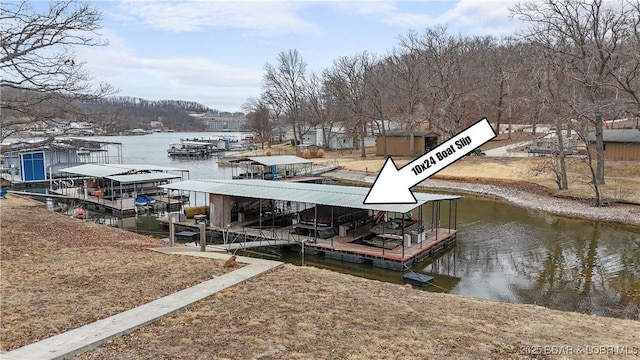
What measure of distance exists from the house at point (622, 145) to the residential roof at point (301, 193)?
24.5m

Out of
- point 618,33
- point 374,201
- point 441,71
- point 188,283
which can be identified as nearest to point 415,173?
point 374,201

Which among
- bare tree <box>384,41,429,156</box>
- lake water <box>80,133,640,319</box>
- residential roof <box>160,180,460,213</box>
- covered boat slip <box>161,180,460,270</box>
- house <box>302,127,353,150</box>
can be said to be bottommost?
lake water <box>80,133,640,319</box>

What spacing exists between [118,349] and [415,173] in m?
5.42

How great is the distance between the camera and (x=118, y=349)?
632 centimetres

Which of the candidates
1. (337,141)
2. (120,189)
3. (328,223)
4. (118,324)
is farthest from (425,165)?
(337,141)

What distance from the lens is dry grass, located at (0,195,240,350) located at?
7330 millimetres

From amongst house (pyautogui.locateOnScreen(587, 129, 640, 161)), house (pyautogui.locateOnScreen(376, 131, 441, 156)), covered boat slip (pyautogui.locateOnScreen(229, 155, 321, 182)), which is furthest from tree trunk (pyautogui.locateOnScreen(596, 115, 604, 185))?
covered boat slip (pyautogui.locateOnScreen(229, 155, 321, 182))

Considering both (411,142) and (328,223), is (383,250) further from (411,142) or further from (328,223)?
(411,142)

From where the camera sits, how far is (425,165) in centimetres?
750

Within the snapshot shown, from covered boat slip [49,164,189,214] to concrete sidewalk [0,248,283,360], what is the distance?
20.3 m

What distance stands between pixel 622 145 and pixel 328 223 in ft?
101

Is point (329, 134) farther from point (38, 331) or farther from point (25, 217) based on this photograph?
point (38, 331)

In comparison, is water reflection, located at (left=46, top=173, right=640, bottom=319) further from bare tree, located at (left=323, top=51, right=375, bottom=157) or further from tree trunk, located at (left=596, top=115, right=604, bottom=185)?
bare tree, located at (left=323, top=51, right=375, bottom=157)

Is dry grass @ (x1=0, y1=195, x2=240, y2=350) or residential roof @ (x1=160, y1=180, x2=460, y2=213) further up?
residential roof @ (x1=160, y1=180, x2=460, y2=213)
